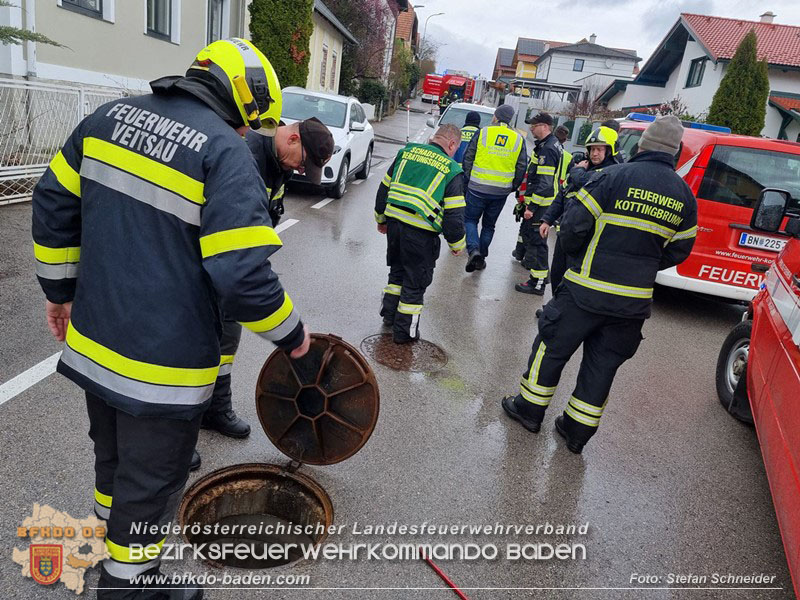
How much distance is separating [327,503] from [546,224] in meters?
4.45

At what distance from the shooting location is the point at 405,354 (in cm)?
483

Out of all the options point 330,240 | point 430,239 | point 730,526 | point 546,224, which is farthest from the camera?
point 330,240

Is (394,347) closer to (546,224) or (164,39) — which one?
(546,224)

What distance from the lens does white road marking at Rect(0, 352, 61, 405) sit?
343 centimetres

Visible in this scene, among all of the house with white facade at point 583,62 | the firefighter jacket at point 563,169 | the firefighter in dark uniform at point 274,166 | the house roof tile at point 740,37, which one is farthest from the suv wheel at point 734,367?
the house with white facade at point 583,62

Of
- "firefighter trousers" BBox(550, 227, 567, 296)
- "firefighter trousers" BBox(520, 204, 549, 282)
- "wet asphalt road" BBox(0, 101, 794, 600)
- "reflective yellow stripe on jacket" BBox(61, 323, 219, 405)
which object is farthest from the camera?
"firefighter trousers" BBox(520, 204, 549, 282)

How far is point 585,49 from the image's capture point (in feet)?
207

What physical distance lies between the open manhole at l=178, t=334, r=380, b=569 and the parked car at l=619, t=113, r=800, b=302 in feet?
14.6

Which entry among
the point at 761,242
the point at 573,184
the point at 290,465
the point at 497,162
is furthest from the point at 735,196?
the point at 290,465

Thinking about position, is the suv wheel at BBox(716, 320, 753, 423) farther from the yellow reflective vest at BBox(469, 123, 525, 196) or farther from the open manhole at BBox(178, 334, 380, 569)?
the yellow reflective vest at BBox(469, 123, 525, 196)

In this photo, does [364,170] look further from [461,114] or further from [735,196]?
[735,196]

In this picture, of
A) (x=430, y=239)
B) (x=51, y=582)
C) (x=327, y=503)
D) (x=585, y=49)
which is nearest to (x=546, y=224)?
(x=430, y=239)

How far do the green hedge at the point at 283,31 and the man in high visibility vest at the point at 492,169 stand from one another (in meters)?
11.1

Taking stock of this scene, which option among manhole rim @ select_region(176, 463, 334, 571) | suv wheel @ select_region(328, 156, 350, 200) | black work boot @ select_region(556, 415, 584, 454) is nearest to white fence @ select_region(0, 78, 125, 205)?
suv wheel @ select_region(328, 156, 350, 200)
